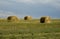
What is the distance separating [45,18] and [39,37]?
23382 mm

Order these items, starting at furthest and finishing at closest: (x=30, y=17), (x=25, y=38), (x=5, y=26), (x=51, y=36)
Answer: (x=30, y=17) → (x=5, y=26) → (x=51, y=36) → (x=25, y=38)

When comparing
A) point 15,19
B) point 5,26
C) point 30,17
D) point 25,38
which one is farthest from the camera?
point 30,17

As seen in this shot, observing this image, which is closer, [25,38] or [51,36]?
[25,38]

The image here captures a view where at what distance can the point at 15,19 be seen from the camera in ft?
132

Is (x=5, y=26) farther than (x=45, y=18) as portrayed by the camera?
No

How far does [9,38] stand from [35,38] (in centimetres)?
202

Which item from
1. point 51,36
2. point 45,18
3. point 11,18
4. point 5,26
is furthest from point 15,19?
point 51,36

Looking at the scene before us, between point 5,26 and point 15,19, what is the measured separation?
28.5ft

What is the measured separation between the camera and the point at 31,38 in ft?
53.5

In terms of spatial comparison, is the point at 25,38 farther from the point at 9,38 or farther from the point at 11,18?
the point at 11,18

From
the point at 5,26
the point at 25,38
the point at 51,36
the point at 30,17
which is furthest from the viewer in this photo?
the point at 30,17

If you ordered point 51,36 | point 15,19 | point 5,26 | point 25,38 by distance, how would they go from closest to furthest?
point 25,38 → point 51,36 → point 5,26 → point 15,19

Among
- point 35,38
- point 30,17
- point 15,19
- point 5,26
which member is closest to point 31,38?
point 35,38

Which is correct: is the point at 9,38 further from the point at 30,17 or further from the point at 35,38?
the point at 30,17
